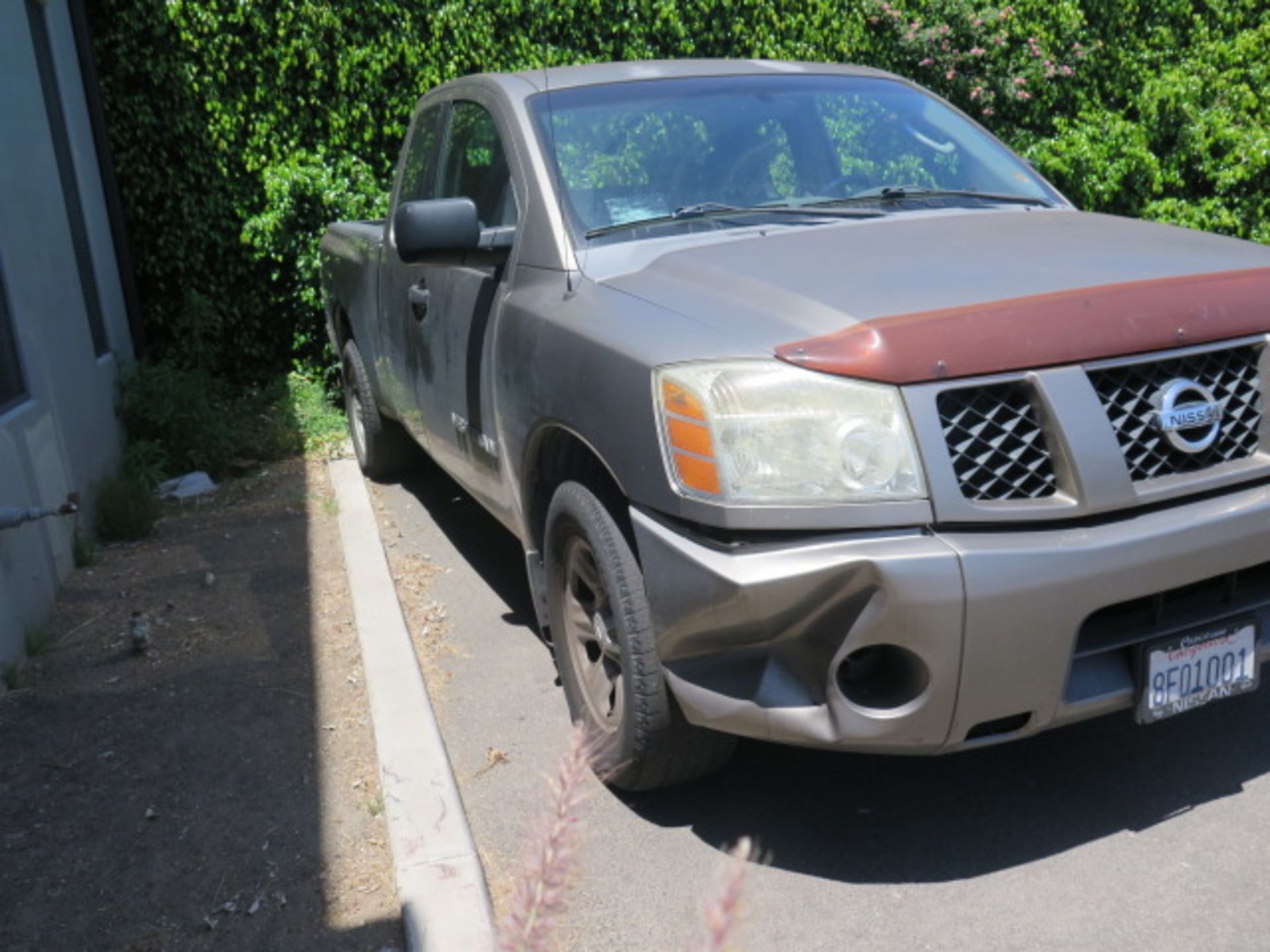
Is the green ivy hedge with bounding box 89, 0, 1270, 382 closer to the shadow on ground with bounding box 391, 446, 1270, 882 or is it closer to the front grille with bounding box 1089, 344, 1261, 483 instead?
the shadow on ground with bounding box 391, 446, 1270, 882

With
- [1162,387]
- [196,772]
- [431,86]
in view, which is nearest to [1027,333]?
[1162,387]

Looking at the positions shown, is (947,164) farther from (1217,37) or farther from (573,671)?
(1217,37)

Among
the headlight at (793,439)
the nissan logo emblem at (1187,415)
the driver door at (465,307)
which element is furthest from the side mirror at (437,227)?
the nissan logo emblem at (1187,415)

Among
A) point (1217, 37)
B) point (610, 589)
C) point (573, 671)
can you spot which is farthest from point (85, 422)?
point (1217, 37)

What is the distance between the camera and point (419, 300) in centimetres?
522

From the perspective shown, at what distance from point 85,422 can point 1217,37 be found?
370 inches

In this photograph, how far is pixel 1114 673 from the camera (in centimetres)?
304

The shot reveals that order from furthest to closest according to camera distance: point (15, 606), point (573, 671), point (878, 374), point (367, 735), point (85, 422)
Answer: point (85, 422) → point (15, 606) → point (367, 735) → point (573, 671) → point (878, 374)

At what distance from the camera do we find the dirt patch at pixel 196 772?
3.29 metres

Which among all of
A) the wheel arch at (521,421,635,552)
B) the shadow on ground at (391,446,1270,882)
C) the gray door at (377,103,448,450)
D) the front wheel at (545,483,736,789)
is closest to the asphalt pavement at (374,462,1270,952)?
Result: the shadow on ground at (391,446,1270,882)

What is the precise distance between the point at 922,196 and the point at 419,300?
2011 mm

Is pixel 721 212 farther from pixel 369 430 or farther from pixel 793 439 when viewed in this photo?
pixel 369 430

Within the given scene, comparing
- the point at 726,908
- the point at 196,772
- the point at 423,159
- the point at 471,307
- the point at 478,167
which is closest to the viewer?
the point at 726,908

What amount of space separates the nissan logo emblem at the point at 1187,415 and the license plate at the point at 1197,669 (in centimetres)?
45
